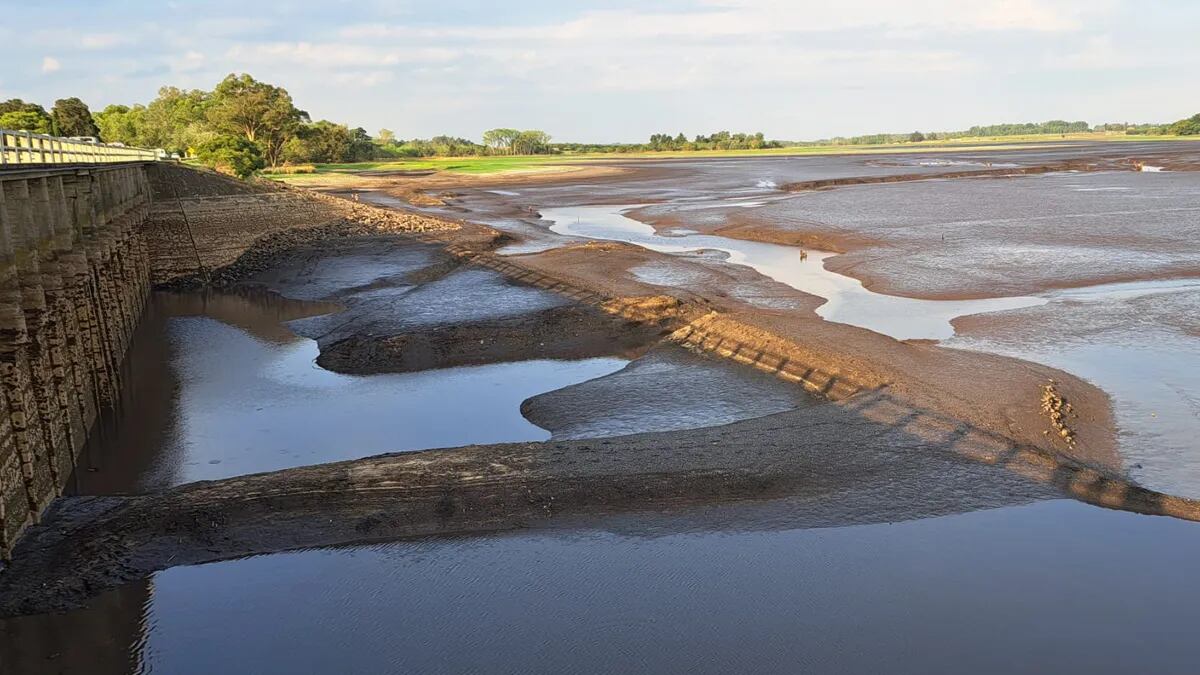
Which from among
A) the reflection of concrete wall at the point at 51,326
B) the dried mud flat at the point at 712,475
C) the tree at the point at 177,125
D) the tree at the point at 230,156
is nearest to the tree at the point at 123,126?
the tree at the point at 177,125

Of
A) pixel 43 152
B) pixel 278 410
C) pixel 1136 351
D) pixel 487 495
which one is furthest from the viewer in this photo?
pixel 1136 351

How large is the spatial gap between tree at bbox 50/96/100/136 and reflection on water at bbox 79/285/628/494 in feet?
246

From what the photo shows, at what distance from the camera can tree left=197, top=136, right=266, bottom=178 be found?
69.8 metres

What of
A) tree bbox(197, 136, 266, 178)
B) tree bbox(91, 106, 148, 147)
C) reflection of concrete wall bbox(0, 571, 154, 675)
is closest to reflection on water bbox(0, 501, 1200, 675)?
reflection of concrete wall bbox(0, 571, 154, 675)

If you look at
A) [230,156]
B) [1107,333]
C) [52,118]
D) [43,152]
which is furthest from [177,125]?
[1107,333]

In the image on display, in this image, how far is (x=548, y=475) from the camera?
17.5m

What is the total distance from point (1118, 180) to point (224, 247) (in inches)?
3164

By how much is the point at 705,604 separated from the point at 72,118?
340ft

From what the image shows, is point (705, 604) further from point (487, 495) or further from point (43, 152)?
point (43, 152)

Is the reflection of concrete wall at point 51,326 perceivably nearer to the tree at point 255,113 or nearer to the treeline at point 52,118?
the treeline at point 52,118

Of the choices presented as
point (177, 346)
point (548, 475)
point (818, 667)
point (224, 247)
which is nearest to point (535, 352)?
point (548, 475)

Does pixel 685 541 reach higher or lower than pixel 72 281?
lower

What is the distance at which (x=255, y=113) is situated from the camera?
104m

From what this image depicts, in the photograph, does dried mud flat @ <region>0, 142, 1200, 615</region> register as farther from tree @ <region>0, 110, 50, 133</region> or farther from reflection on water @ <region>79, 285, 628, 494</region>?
tree @ <region>0, 110, 50, 133</region>
